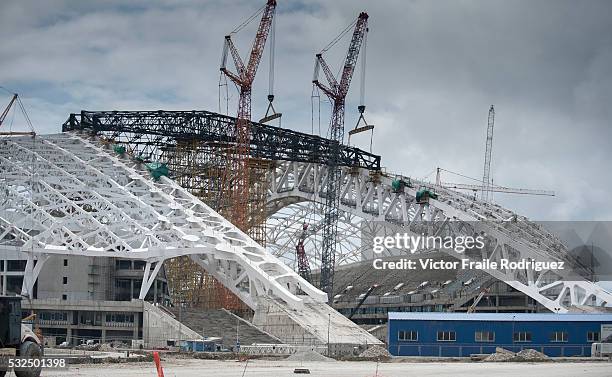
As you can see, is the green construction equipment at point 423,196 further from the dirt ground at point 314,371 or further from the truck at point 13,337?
the truck at point 13,337

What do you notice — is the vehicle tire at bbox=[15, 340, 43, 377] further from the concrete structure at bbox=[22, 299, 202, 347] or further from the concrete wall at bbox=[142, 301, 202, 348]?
the concrete structure at bbox=[22, 299, 202, 347]

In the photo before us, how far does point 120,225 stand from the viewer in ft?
352

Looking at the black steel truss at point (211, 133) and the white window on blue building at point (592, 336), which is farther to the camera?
the black steel truss at point (211, 133)

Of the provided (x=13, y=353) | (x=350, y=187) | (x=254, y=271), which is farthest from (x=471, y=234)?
(x=13, y=353)

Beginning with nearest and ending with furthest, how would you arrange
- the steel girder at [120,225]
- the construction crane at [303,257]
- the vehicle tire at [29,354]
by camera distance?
the vehicle tire at [29,354] → the steel girder at [120,225] → the construction crane at [303,257]

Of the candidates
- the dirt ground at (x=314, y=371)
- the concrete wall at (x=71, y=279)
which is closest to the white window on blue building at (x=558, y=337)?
the dirt ground at (x=314, y=371)

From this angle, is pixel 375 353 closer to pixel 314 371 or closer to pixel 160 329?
pixel 314 371

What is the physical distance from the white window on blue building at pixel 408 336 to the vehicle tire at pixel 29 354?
48370mm

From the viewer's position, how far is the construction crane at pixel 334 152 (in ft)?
447

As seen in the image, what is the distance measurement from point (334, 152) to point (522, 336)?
2183 inches

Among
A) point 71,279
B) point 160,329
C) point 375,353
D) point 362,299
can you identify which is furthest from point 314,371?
point 362,299

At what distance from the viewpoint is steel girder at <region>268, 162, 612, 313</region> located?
373 feet

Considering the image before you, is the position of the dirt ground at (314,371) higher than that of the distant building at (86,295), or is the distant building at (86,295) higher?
the distant building at (86,295)

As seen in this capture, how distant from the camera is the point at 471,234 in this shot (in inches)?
4906
